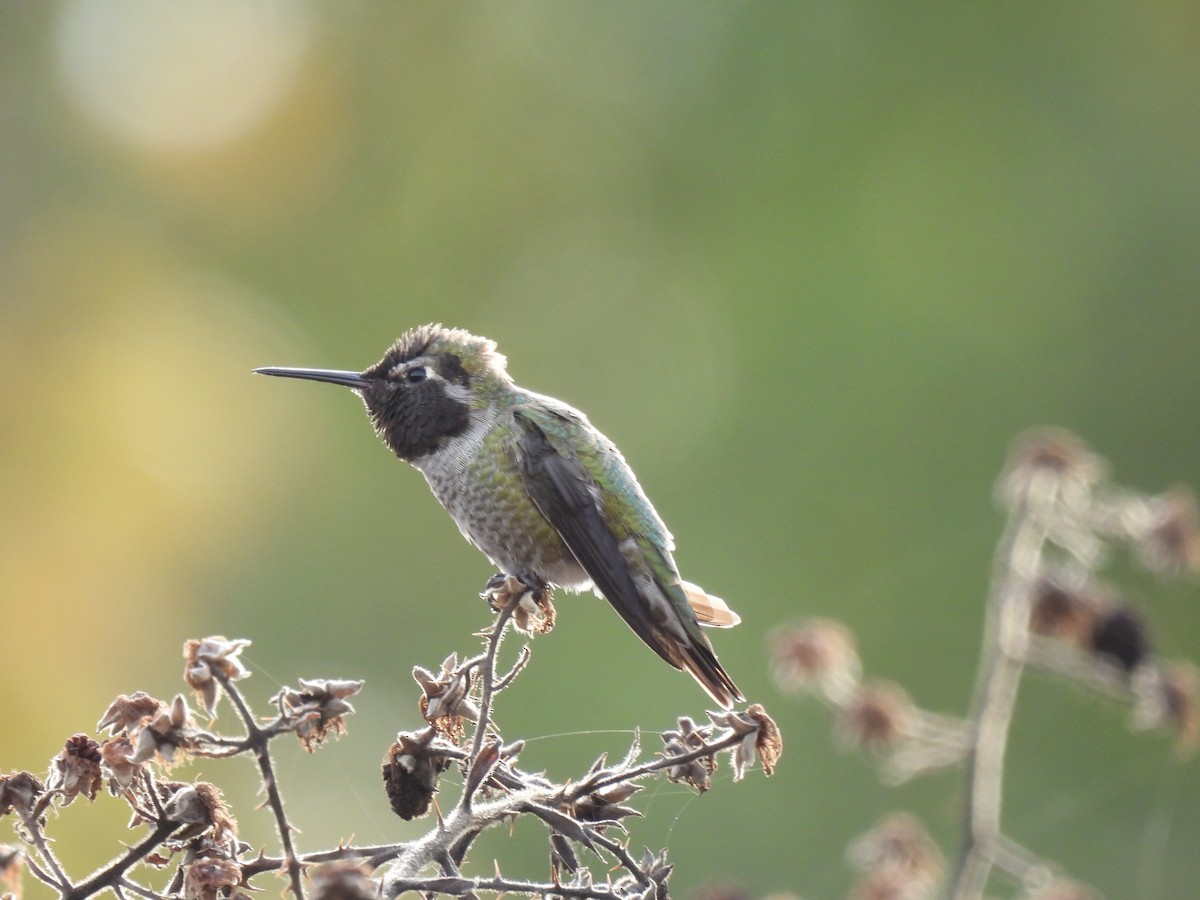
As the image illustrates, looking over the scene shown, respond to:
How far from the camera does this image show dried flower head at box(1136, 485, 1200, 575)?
4789 mm

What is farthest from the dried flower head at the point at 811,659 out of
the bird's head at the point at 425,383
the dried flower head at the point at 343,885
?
the dried flower head at the point at 343,885

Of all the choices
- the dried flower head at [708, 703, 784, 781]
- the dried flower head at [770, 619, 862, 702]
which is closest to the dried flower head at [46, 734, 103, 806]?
the dried flower head at [708, 703, 784, 781]

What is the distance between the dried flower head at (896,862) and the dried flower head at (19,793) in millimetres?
2583

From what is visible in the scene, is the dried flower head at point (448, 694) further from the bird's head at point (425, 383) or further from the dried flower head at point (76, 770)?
the bird's head at point (425, 383)

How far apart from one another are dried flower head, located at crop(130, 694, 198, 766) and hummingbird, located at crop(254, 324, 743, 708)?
2.10 m

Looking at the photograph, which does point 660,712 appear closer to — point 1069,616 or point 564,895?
point 1069,616

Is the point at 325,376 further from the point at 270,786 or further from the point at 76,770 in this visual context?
the point at 270,786

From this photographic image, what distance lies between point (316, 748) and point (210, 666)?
24cm

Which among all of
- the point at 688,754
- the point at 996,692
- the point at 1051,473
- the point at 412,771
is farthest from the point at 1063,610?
the point at 412,771

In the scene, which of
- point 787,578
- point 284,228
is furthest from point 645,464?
point 284,228

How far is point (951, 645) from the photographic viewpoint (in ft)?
37.5

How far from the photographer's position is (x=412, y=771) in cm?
288

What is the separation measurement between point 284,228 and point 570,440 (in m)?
13.1

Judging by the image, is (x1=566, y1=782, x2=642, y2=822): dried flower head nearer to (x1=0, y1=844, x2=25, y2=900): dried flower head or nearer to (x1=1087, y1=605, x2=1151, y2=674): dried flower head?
(x1=0, y1=844, x2=25, y2=900): dried flower head
